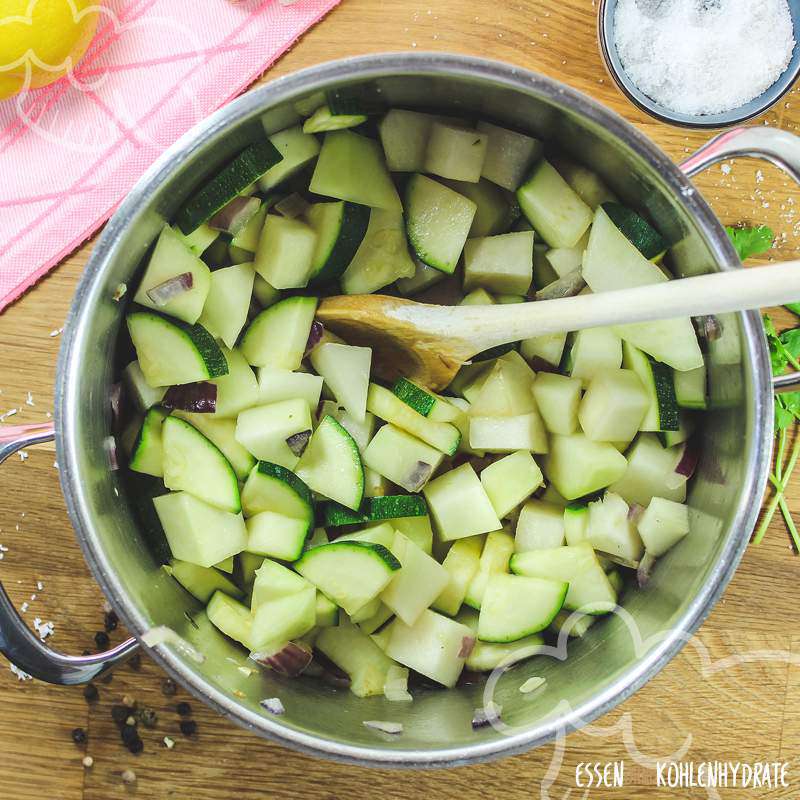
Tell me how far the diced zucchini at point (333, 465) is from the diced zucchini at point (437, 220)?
12.4 inches

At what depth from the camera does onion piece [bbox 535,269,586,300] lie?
142 centimetres

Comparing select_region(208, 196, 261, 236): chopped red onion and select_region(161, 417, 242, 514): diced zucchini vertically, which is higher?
select_region(208, 196, 261, 236): chopped red onion

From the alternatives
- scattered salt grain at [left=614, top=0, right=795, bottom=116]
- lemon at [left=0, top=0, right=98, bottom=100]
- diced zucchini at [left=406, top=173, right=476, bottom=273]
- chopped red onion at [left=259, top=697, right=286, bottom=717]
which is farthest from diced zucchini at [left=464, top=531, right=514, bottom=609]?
lemon at [left=0, top=0, right=98, bottom=100]

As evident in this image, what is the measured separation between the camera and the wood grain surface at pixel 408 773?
151 centimetres

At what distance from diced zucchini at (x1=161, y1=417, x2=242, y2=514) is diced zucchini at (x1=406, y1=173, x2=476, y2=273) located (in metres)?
0.46

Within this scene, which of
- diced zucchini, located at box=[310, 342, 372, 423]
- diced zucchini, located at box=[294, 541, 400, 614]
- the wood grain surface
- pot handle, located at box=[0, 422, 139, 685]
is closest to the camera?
pot handle, located at box=[0, 422, 139, 685]

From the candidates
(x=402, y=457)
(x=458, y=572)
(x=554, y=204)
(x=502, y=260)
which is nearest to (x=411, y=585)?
(x=458, y=572)

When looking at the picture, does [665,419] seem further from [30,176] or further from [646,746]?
[30,176]

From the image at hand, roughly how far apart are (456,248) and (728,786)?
1.11 metres

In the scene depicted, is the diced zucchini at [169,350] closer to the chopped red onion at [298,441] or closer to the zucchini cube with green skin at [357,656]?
the chopped red onion at [298,441]

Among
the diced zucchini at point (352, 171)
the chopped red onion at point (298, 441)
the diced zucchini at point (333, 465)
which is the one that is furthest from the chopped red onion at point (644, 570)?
the diced zucchini at point (352, 171)

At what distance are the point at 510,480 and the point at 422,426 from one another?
0.17 metres

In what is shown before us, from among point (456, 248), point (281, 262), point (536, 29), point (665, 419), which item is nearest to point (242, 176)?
point (281, 262)

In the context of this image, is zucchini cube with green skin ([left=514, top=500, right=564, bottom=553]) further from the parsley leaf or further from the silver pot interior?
the parsley leaf
